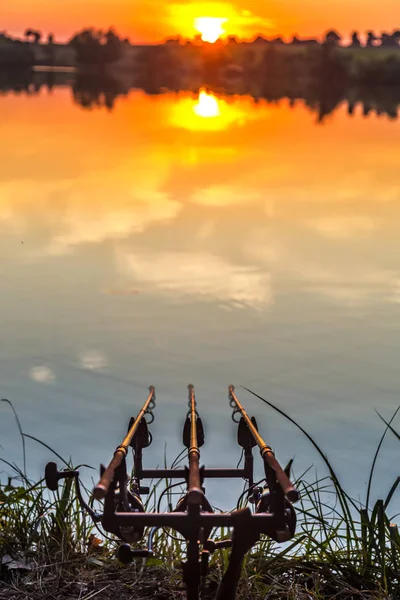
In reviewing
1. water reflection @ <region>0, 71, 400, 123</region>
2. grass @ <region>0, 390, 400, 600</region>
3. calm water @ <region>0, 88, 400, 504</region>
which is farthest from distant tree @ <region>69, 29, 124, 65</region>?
grass @ <region>0, 390, 400, 600</region>

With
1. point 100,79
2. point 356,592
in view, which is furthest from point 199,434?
point 100,79

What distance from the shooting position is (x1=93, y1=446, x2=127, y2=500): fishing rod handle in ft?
9.32

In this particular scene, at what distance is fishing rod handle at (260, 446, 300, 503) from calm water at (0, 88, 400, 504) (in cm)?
413

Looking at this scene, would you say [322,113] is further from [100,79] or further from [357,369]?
[357,369]

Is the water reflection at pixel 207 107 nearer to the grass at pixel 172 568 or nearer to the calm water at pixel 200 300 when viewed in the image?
the calm water at pixel 200 300

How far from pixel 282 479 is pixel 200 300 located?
12.4 metres

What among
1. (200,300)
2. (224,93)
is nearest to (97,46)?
(224,93)

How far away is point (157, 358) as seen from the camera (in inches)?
486

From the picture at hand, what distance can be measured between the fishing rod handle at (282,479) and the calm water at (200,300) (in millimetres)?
4131

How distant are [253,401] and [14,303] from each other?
6177mm

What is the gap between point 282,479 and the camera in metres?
3.01

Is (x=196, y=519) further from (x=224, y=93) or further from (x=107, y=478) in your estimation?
(x=224, y=93)

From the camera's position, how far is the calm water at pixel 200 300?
9.50 m

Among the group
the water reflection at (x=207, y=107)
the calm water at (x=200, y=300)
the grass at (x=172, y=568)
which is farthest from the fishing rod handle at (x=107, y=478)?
the water reflection at (x=207, y=107)
